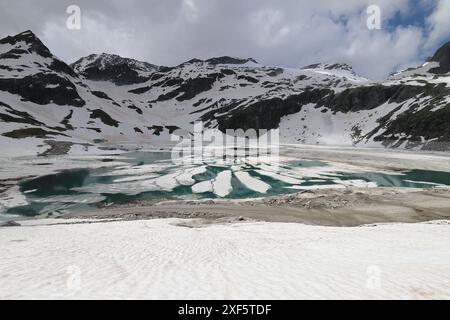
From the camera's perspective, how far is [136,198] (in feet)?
111

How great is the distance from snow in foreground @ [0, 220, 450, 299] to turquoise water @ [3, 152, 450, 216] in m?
12.7

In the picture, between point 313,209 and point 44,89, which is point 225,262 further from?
point 44,89

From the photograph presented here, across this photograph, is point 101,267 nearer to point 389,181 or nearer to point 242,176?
point 242,176

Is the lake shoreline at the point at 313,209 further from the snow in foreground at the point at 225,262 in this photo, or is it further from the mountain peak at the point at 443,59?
the mountain peak at the point at 443,59

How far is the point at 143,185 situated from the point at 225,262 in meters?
29.9

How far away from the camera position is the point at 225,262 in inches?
461

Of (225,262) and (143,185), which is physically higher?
(143,185)

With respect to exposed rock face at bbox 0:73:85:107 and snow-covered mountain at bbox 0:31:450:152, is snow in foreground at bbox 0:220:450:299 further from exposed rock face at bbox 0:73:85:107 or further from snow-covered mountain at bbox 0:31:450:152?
exposed rock face at bbox 0:73:85:107

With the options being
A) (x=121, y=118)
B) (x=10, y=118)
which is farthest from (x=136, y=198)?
(x=121, y=118)

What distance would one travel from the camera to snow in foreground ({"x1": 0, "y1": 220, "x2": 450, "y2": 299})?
805cm

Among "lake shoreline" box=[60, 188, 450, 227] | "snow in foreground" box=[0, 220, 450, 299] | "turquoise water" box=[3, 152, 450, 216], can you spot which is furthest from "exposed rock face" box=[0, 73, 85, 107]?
"snow in foreground" box=[0, 220, 450, 299]

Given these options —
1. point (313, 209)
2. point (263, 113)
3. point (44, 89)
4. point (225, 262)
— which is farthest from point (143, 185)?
point (44, 89)

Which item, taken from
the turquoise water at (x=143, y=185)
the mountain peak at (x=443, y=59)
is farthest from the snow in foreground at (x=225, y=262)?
the mountain peak at (x=443, y=59)
